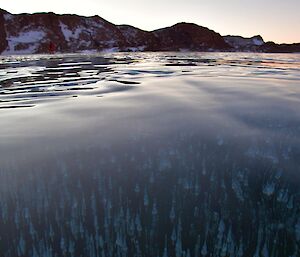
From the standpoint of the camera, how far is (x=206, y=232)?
2.13 metres

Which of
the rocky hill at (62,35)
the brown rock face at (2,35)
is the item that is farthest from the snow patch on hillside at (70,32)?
the brown rock face at (2,35)

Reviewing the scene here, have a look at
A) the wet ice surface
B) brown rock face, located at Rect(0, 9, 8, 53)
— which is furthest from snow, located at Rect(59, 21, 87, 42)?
the wet ice surface

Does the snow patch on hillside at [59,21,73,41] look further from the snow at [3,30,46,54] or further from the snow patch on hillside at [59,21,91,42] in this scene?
the snow at [3,30,46,54]

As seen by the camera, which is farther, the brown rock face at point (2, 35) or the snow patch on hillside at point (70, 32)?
the snow patch on hillside at point (70, 32)

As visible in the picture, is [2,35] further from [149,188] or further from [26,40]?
[149,188]

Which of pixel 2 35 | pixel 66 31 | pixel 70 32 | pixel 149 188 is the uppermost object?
pixel 149 188

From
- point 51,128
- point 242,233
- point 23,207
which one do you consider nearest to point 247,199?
point 242,233

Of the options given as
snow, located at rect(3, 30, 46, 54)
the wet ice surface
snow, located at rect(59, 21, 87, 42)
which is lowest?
snow, located at rect(3, 30, 46, 54)

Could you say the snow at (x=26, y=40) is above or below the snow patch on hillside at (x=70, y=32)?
below

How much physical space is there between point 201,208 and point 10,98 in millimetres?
4731

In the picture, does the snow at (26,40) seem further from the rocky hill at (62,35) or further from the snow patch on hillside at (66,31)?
the snow patch on hillside at (66,31)

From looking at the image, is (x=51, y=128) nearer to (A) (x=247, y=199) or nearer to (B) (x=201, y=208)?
(B) (x=201, y=208)

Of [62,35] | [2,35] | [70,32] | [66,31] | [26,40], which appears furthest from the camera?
[70,32]

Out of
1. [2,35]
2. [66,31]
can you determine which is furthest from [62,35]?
[2,35]
